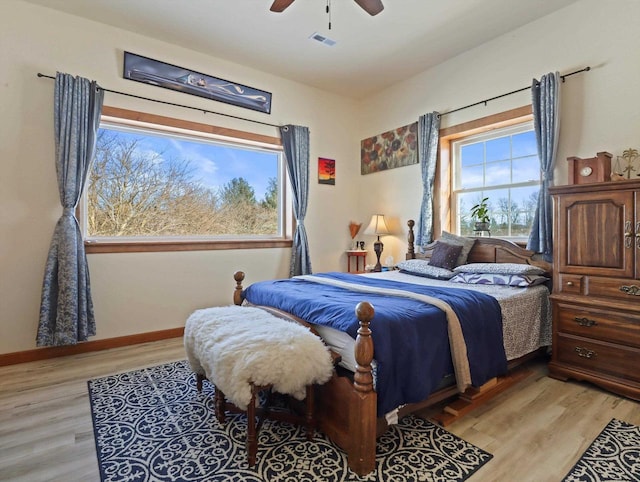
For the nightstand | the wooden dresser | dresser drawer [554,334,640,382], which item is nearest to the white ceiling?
the wooden dresser

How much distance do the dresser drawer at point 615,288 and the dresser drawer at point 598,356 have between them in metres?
0.33

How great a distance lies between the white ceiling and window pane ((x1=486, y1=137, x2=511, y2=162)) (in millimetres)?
1041

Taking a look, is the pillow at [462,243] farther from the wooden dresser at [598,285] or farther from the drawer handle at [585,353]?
the drawer handle at [585,353]

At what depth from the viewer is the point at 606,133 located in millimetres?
2768

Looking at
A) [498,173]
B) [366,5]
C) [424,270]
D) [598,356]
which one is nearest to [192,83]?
[366,5]

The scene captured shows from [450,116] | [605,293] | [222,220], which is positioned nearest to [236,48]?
[222,220]

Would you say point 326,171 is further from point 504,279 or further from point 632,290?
point 632,290

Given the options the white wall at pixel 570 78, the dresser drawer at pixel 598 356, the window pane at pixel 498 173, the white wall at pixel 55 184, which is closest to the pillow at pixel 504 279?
the dresser drawer at pixel 598 356

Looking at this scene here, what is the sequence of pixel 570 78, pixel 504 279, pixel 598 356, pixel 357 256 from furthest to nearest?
1. pixel 357 256
2. pixel 570 78
3. pixel 504 279
4. pixel 598 356

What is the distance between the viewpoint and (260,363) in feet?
5.14

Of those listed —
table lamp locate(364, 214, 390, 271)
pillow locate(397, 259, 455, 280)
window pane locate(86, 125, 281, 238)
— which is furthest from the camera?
table lamp locate(364, 214, 390, 271)

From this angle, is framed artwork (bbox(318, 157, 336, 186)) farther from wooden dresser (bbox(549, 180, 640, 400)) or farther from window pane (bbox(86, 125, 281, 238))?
wooden dresser (bbox(549, 180, 640, 400))

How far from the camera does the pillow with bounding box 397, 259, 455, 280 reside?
3.25 metres

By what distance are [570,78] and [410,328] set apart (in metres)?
2.81
